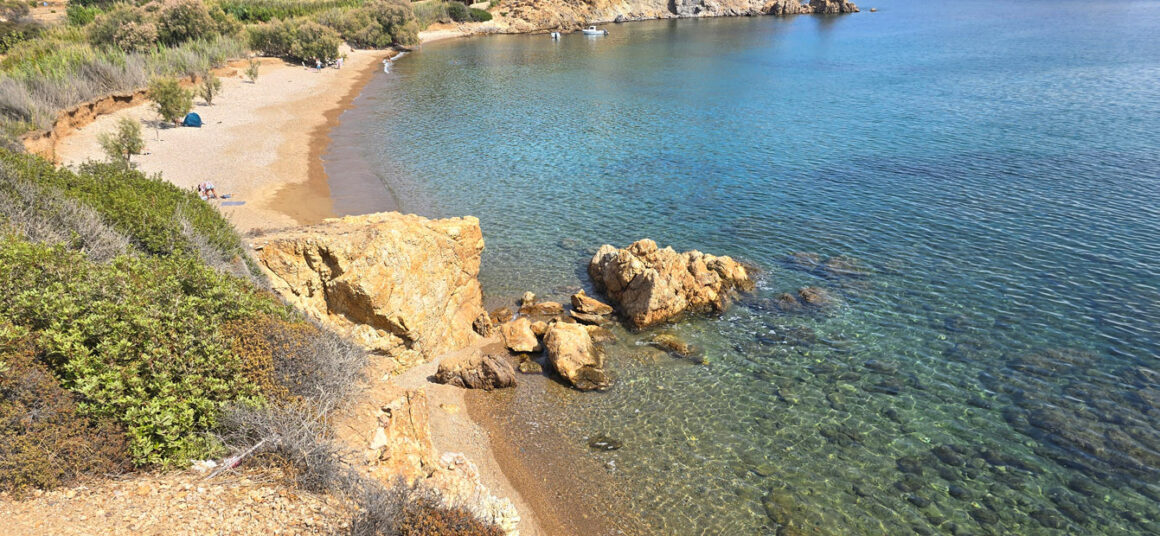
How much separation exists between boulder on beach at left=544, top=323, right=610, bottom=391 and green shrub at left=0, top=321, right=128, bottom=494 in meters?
8.77

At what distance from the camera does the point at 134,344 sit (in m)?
8.01

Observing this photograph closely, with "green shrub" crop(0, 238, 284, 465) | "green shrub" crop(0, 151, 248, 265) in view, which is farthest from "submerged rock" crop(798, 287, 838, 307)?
"green shrub" crop(0, 151, 248, 265)

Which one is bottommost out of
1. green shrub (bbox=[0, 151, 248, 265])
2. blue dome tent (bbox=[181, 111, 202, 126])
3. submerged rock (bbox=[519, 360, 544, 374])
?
submerged rock (bbox=[519, 360, 544, 374])

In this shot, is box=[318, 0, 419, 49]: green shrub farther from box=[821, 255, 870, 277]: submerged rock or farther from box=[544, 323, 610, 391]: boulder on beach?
box=[544, 323, 610, 391]: boulder on beach

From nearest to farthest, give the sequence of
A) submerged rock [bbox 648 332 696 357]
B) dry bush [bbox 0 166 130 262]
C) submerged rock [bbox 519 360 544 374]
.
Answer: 1. dry bush [bbox 0 166 130 262]
2. submerged rock [bbox 519 360 544 374]
3. submerged rock [bbox 648 332 696 357]

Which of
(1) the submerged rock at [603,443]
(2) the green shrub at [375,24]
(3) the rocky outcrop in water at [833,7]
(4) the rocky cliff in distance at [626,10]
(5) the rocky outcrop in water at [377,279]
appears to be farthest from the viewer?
(3) the rocky outcrop in water at [833,7]

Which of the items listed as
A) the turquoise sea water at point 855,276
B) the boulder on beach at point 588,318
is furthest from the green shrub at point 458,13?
the boulder on beach at point 588,318

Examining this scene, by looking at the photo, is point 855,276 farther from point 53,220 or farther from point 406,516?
point 53,220

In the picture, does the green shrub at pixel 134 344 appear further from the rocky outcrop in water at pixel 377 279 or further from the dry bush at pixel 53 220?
the rocky outcrop in water at pixel 377 279

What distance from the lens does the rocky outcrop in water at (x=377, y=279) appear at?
13.6 metres

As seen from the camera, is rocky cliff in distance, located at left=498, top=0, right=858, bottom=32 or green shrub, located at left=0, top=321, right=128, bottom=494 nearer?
green shrub, located at left=0, top=321, right=128, bottom=494

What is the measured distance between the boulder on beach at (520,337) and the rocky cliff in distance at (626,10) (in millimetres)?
84776

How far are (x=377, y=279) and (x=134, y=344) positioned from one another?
6.13m

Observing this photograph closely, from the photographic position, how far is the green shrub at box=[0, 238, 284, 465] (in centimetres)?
748
